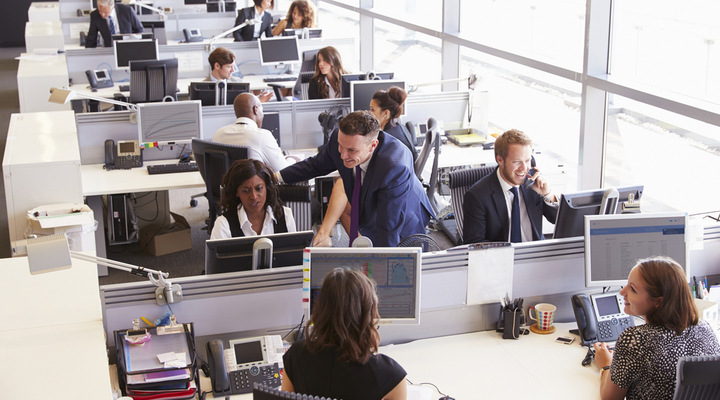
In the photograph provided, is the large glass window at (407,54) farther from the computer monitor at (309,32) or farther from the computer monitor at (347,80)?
the computer monitor at (347,80)

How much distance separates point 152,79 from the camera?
6.32 metres

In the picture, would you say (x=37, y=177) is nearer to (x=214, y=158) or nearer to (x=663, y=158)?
(x=214, y=158)

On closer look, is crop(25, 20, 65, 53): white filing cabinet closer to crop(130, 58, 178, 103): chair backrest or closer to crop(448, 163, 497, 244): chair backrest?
crop(130, 58, 178, 103): chair backrest

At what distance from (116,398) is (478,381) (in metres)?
1.24

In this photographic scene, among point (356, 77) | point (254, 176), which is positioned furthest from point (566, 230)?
point (356, 77)

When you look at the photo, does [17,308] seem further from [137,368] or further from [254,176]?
[254,176]

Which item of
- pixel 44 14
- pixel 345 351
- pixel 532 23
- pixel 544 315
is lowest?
pixel 544 315

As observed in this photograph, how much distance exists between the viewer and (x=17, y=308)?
221 centimetres

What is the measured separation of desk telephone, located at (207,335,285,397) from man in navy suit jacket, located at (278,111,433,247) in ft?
2.66

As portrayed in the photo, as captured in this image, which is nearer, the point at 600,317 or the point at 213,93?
the point at 600,317

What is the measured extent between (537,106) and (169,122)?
224 inches

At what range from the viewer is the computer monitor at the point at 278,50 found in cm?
756

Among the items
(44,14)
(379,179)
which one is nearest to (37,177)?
(379,179)

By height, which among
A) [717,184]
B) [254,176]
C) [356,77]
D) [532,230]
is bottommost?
[717,184]
